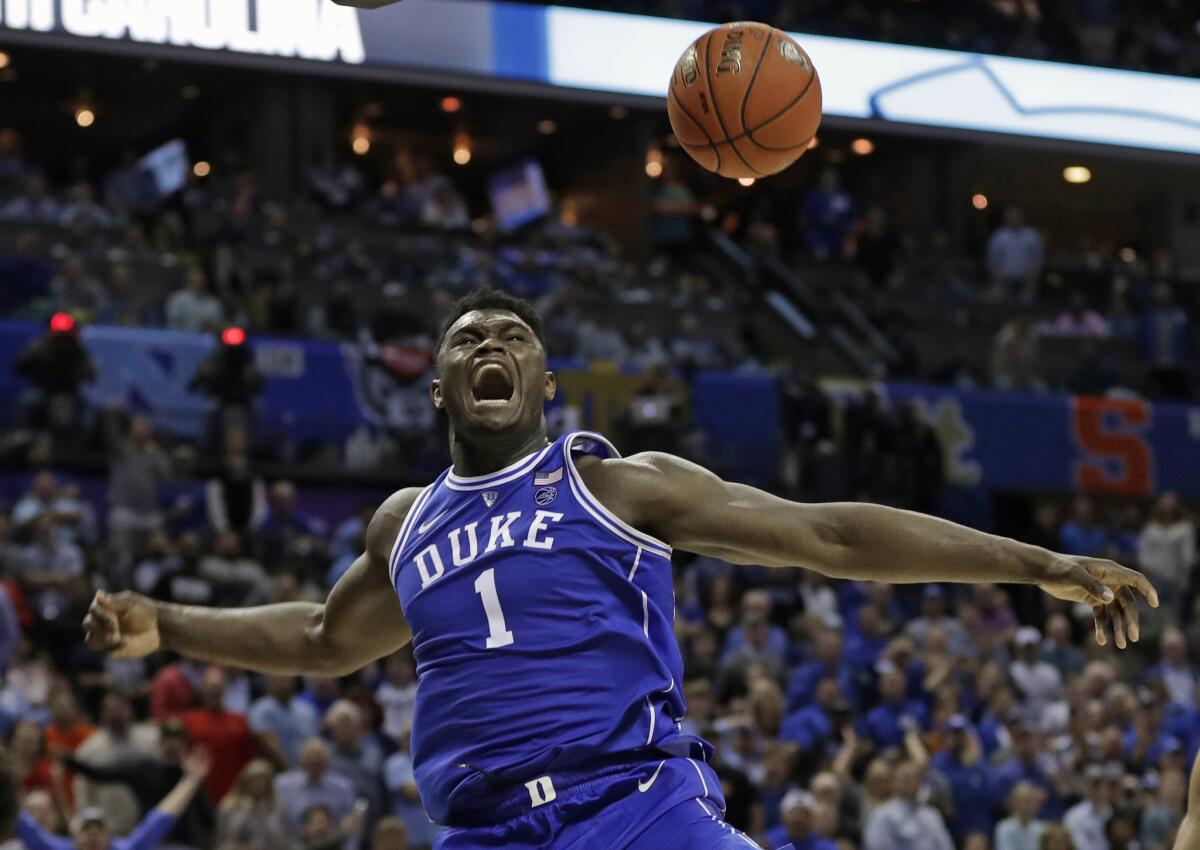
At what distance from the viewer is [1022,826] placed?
12.3 m

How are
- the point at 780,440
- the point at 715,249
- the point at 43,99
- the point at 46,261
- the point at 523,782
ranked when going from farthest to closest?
the point at 43,99 < the point at 715,249 < the point at 780,440 < the point at 46,261 < the point at 523,782

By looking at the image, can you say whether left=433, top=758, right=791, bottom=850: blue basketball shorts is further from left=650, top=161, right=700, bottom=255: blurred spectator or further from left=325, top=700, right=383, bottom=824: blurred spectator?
left=650, top=161, right=700, bottom=255: blurred spectator

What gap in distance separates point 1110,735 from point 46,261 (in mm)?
9643

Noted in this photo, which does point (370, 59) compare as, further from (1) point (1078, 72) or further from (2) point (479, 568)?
(2) point (479, 568)

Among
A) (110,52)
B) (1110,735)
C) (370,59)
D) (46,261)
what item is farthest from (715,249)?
(1110,735)

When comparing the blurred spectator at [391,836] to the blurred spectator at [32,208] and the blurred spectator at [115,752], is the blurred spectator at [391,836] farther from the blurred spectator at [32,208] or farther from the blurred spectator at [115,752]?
the blurred spectator at [32,208]

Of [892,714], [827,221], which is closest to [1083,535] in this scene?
[892,714]

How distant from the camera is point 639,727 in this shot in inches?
180

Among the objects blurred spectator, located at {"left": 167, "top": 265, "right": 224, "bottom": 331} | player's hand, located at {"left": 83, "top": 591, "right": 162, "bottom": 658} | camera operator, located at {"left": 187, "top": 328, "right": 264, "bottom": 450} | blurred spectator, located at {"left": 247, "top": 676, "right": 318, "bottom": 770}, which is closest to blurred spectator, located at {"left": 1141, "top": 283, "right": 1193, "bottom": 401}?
blurred spectator, located at {"left": 167, "top": 265, "right": 224, "bottom": 331}

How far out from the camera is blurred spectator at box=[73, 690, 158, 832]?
1021cm

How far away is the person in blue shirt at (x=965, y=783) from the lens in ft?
41.5

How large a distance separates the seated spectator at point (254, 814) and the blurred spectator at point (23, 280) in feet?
23.5

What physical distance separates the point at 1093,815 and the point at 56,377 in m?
8.24

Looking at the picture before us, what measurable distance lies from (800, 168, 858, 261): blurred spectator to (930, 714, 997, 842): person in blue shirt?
41.1 feet
